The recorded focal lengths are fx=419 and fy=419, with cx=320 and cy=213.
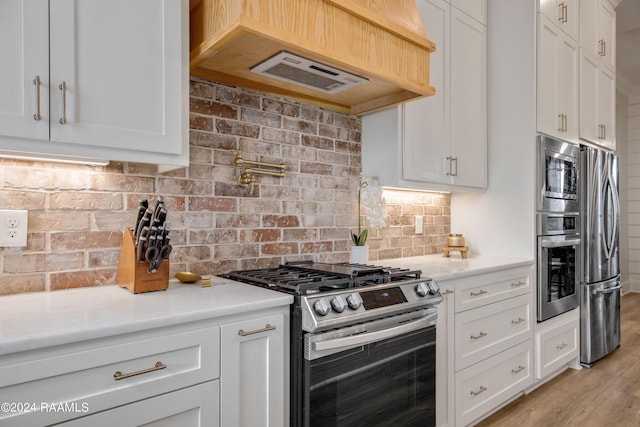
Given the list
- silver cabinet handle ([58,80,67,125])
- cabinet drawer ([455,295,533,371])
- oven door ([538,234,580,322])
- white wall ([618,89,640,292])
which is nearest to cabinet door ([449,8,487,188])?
oven door ([538,234,580,322])

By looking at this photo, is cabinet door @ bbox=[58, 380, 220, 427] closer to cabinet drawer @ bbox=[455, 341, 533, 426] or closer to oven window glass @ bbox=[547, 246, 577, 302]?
cabinet drawer @ bbox=[455, 341, 533, 426]

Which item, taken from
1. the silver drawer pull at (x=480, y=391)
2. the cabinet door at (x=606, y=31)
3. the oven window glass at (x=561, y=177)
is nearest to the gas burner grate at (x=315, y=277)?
the silver drawer pull at (x=480, y=391)

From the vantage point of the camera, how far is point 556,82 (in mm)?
3117

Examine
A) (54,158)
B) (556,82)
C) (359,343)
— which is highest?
(556,82)

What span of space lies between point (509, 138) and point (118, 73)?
8.53ft

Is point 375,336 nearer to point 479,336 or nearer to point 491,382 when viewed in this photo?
point 479,336

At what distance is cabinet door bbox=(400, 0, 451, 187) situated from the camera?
2.45 m

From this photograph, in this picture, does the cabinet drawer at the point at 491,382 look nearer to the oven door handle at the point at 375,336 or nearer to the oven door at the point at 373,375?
the oven door at the point at 373,375

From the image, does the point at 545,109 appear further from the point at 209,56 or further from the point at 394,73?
the point at 209,56

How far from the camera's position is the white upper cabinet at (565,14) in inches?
119

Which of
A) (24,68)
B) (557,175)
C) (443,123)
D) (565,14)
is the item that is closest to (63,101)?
(24,68)

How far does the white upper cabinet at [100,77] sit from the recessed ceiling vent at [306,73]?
0.39 metres

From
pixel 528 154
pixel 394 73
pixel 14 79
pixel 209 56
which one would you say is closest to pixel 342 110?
pixel 394 73

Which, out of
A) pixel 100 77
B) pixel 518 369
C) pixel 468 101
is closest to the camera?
pixel 100 77
